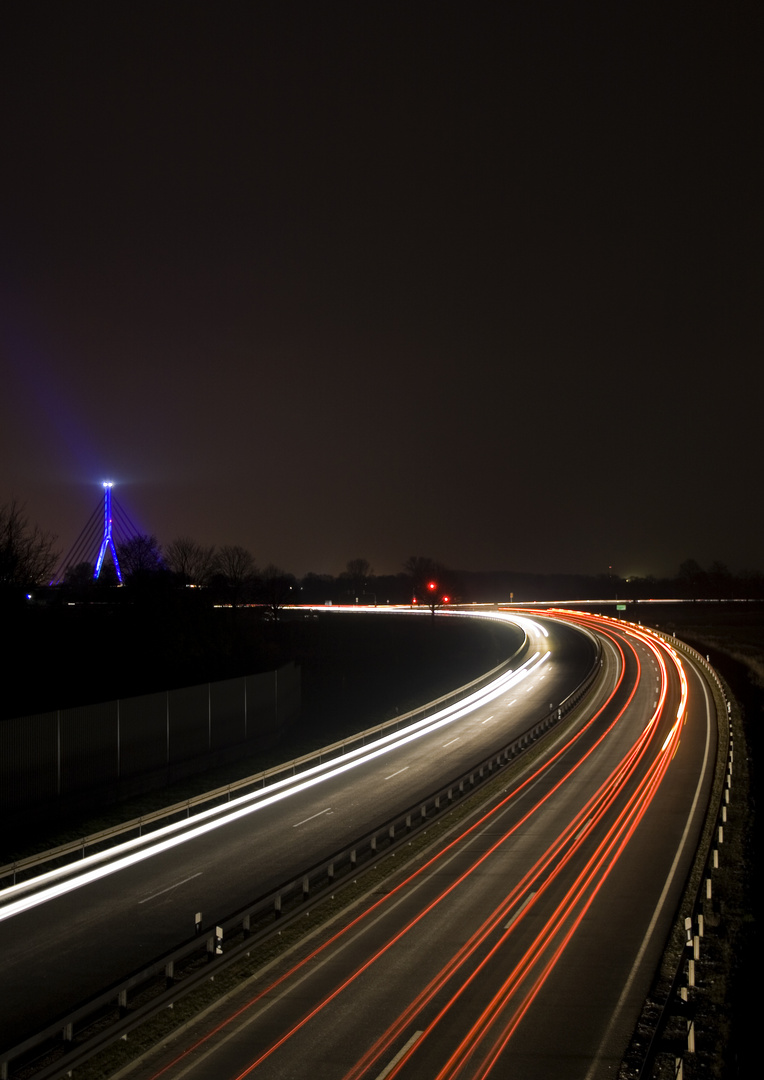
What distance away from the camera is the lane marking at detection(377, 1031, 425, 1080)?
35.7 ft

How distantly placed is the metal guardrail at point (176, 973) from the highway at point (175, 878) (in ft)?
2.85

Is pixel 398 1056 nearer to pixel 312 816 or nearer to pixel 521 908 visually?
pixel 521 908

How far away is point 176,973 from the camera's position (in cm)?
1388

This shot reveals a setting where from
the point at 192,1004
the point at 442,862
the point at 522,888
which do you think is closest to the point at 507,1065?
the point at 192,1004

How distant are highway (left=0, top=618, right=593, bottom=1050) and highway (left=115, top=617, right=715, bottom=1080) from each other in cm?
264

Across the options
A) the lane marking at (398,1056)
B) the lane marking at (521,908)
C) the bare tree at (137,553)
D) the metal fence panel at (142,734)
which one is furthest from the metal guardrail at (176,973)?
the bare tree at (137,553)

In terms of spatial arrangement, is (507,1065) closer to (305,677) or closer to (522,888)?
(522,888)

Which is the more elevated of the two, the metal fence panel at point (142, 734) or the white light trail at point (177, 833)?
the metal fence panel at point (142, 734)

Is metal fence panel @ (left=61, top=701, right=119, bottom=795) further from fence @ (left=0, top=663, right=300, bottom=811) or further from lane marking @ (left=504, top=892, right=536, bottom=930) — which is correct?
lane marking @ (left=504, top=892, right=536, bottom=930)

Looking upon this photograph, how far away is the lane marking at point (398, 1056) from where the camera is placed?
10.9 meters

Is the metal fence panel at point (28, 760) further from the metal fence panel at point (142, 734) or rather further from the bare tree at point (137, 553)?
the bare tree at point (137, 553)

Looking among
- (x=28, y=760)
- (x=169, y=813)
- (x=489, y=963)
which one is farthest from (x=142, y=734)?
(x=489, y=963)

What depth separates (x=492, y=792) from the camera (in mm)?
27109

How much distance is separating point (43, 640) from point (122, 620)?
184 inches
